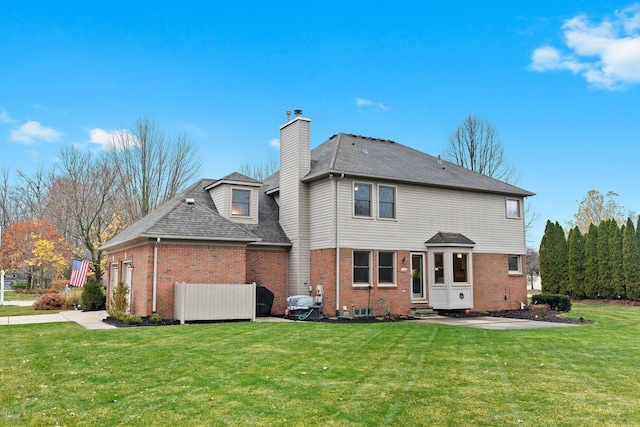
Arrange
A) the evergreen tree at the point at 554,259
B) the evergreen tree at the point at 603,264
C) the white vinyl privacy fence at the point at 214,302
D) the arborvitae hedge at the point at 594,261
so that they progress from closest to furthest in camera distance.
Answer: the white vinyl privacy fence at the point at 214,302 < the arborvitae hedge at the point at 594,261 < the evergreen tree at the point at 603,264 < the evergreen tree at the point at 554,259

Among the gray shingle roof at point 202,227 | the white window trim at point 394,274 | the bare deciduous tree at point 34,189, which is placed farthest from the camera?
the bare deciduous tree at point 34,189

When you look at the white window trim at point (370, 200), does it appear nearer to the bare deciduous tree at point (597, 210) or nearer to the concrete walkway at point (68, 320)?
the concrete walkway at point (68, 320)

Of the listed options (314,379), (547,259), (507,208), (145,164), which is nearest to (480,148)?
(547,259)

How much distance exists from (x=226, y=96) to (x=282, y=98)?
8.86 ft

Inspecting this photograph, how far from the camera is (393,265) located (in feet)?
62.4

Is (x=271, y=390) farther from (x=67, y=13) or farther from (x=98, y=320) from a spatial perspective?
(x=67, y=13)

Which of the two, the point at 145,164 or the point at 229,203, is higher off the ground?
the point at 145,164

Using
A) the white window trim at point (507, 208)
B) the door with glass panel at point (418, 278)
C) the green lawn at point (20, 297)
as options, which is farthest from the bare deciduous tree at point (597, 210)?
the green lawn at point (20, 297)

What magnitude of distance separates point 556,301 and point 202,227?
47.9 feet

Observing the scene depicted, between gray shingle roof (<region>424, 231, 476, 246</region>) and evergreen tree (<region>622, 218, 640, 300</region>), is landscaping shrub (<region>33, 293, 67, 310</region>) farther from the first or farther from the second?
evergreen tree (<region>622, 218, 640, 300</region>)

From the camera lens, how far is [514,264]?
22375 mm

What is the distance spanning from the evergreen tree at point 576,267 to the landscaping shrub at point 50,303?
2766 cm

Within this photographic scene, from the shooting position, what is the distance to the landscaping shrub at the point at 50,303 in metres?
21.4

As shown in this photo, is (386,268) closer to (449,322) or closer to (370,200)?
(370,200)
